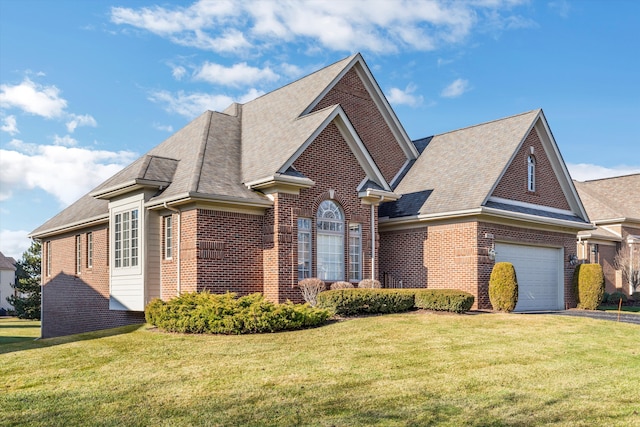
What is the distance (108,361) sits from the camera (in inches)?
502

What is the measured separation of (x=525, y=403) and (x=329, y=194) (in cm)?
1234

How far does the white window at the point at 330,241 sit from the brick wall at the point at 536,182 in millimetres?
5957

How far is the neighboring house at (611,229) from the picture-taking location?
34.7 metres

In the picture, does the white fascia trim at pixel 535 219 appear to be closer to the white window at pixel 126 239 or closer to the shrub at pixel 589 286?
the shrub at pixel 589 286

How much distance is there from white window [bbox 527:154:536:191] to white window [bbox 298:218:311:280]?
976 cm

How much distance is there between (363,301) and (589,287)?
470 inches

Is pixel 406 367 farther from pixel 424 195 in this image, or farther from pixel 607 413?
pixel 424 195

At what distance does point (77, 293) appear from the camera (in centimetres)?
2616

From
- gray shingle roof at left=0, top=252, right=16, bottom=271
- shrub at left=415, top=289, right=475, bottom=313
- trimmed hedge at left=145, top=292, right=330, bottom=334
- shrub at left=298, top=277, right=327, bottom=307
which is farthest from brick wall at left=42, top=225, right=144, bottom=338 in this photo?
gray shingle roof at left=0, top=252, right=16, bottom=271

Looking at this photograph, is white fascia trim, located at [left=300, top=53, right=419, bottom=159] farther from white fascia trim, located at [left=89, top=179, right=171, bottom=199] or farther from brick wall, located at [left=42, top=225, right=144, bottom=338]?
brick wall, located at [left=42, top=225, right=144, bottom=338]

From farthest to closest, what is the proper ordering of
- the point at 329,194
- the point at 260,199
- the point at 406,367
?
1. the point at 329,194
2. the point at 260,199
3. the point at 406,367

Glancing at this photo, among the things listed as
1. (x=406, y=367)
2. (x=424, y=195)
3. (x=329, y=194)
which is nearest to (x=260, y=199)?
(x=329, y=194)

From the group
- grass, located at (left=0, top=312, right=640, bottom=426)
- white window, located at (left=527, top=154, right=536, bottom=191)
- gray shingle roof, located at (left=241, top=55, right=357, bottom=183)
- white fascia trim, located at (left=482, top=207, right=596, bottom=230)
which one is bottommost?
grass, located at (left=0, top=312, right=640, bottom=426)

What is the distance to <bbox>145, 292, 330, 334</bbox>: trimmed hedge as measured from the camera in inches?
601
